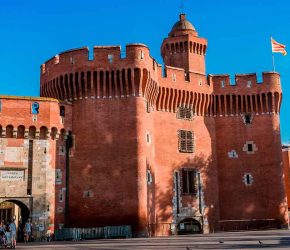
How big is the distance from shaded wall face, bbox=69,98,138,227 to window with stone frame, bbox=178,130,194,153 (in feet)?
22.4

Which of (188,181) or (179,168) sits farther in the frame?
(188,181)

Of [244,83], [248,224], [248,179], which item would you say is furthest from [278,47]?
[248,224]

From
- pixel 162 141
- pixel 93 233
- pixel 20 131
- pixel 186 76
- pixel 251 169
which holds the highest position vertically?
pixel 186 76

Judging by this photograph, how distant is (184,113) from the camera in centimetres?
4131

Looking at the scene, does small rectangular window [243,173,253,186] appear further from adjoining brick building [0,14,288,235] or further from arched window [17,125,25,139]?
arched window [17,125,25,139]

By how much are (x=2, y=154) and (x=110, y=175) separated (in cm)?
819

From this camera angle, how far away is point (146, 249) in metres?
22.2

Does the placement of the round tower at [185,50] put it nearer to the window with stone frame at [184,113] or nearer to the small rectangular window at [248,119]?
the window with stone frame at [184,113]

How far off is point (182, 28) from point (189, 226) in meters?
21.1

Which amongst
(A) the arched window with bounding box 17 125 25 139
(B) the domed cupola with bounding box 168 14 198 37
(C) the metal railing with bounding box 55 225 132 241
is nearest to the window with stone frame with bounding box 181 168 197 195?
(C) the metal railing with bounding box 55 225 132 241

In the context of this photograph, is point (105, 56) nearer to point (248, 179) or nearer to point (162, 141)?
point (162, 141)

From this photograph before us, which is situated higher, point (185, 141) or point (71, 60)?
point (71, 60)

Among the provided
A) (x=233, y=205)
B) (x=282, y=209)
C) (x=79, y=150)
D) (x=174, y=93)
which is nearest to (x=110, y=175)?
(x=79, y=150)

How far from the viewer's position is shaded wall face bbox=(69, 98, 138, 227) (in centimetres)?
3319
